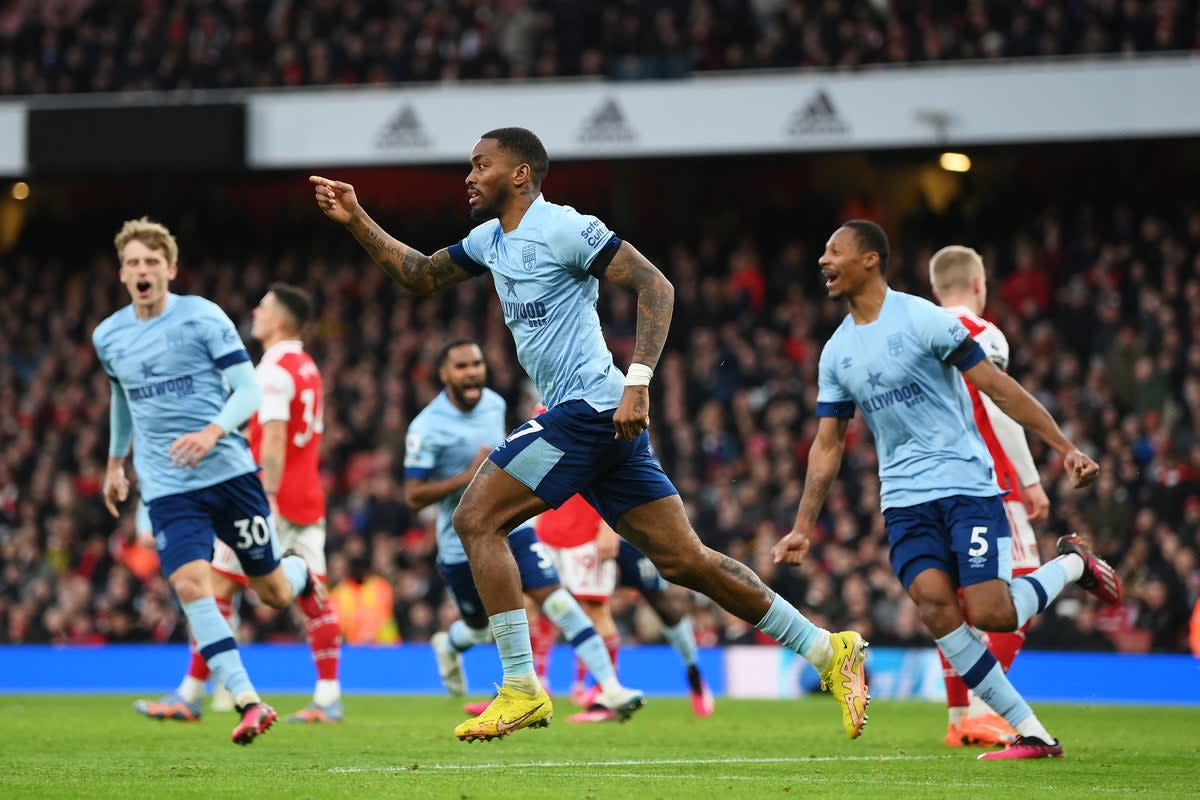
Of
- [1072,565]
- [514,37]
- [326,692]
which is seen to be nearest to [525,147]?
[1072,565]

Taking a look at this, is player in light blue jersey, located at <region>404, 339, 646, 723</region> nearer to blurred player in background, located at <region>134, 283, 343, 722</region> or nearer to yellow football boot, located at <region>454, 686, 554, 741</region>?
blurred player in background, located at <region>134, 283, 343, 722</region>

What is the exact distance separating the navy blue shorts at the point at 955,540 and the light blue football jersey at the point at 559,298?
181cm

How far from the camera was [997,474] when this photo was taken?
999cm

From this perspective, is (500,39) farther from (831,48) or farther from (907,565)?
(907,565)

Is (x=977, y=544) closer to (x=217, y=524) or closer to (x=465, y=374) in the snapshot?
(x=217, y=524)

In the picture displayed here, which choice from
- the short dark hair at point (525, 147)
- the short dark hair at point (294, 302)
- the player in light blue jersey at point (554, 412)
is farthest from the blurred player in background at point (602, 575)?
the short dark hair at point (525, 147)

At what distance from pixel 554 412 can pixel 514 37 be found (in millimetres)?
19262

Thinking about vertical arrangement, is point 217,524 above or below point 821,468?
below

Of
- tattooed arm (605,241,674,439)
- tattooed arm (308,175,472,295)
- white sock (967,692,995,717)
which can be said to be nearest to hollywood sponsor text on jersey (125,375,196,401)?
tattooed arm (308,175,472,295)

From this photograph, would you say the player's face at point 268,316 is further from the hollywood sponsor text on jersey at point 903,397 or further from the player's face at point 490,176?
the hollywood sponsor text on jersey at point 903,397

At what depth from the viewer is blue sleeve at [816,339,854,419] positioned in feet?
29.2

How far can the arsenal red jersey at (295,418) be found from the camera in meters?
11.9

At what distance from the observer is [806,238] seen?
26.2 m

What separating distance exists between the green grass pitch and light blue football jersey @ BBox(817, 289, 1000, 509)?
1.31m
